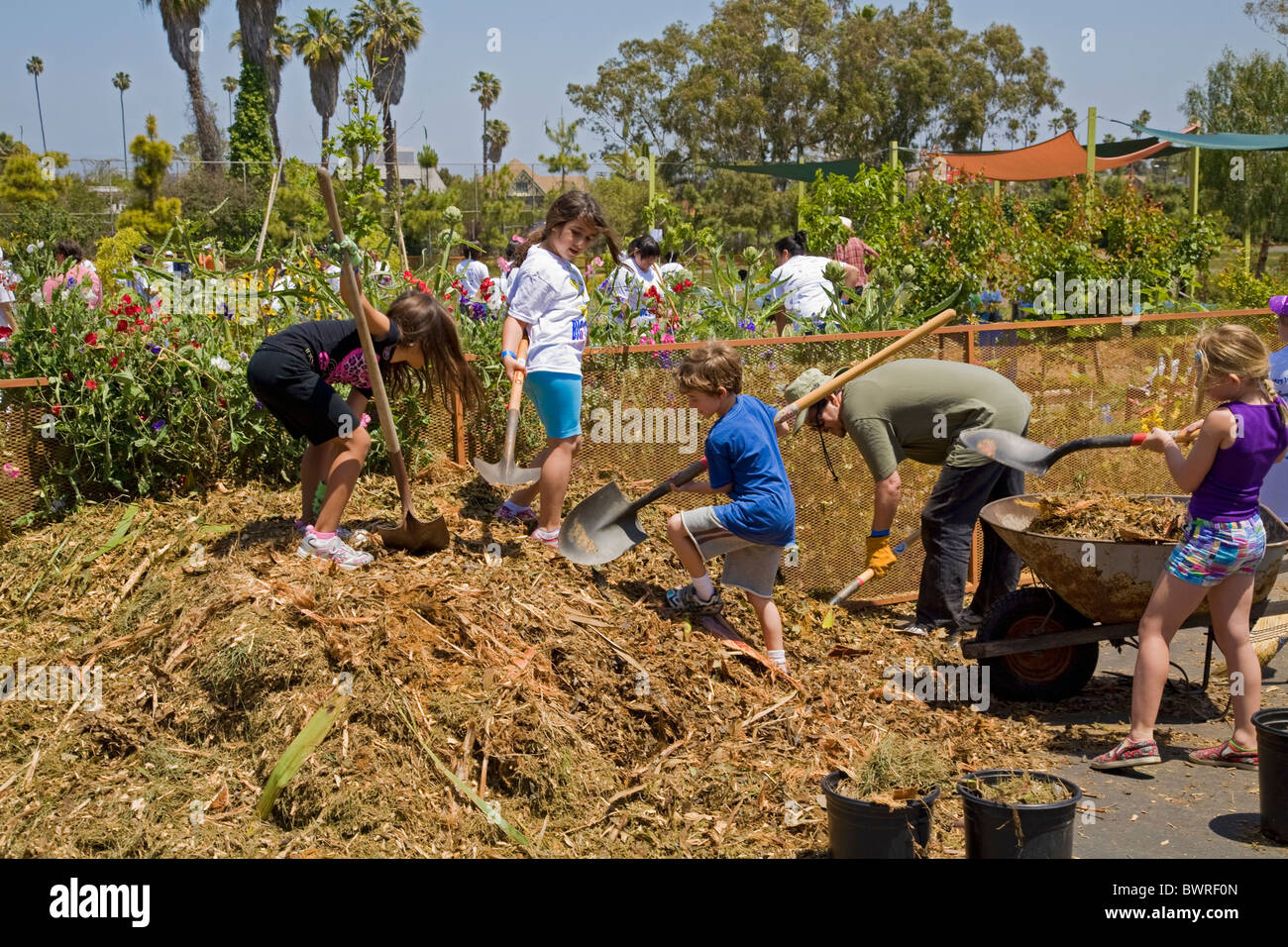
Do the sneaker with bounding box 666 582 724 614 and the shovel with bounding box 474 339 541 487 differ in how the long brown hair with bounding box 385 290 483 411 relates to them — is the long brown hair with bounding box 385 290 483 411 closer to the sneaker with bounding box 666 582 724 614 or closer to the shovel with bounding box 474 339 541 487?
the shovel with bounding box 474 339 541 487

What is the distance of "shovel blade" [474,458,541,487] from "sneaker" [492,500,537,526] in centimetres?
12

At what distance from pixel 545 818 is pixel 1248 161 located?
26.3m

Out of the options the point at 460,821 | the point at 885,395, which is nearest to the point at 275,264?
the point at 885,395

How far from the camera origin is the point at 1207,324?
7.62 metres

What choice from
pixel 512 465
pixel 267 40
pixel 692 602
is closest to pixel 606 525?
pixel 692 602

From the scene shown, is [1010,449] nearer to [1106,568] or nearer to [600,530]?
[1106,568]

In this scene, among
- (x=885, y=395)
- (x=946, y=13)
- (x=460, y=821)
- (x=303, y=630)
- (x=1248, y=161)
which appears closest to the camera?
(x=460, y=821)

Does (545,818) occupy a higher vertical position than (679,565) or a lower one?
lower

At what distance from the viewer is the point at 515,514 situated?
18.0 ft

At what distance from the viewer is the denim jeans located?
17.9 feet

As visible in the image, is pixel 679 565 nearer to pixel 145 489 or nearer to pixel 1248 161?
pixel 145 489

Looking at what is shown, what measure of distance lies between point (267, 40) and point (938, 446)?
138ft

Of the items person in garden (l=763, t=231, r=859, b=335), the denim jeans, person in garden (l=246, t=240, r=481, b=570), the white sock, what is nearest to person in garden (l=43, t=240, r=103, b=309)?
person in garden (l=246, t=240, r=481, b=570)

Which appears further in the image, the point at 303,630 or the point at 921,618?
the point at 921,618
